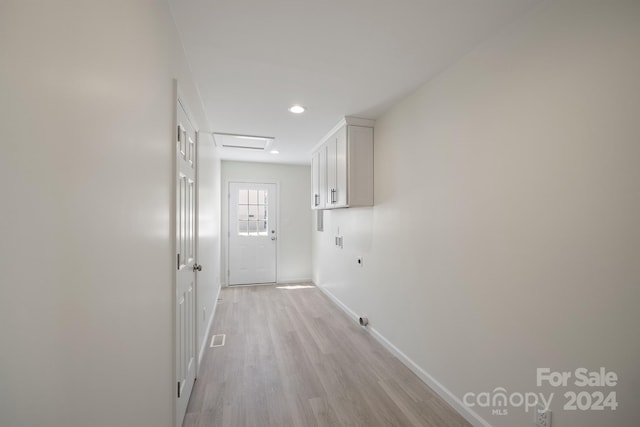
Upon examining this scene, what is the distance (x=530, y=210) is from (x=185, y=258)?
213 cm

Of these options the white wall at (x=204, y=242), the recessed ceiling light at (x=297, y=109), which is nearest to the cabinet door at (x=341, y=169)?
the recessed ceiling light at (x=297, y=109)

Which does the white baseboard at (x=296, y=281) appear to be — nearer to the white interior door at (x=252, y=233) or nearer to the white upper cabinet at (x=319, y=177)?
the white interior door at (x=252, y=233)

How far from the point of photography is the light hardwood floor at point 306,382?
1.79 meters

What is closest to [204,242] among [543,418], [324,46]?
[324,46]

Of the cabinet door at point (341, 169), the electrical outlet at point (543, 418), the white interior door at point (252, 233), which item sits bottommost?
the electrical outlet at point (543, 418)

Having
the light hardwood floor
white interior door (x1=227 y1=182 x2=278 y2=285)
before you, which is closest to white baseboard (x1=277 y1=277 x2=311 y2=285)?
white interior door (x1=227 y1=182 x2=278 y2=285)

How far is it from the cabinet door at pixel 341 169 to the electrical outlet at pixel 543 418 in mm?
2143

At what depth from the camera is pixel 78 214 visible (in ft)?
2.10

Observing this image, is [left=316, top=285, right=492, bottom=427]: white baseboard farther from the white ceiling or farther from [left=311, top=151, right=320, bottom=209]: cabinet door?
the white ceiling

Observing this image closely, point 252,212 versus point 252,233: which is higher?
point 252,212

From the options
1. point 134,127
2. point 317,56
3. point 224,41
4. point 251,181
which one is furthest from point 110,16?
point 251,181

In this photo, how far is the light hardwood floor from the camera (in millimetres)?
1785

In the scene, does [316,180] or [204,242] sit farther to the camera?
[316,180]

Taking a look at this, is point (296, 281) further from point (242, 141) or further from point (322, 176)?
point (242, 141)
